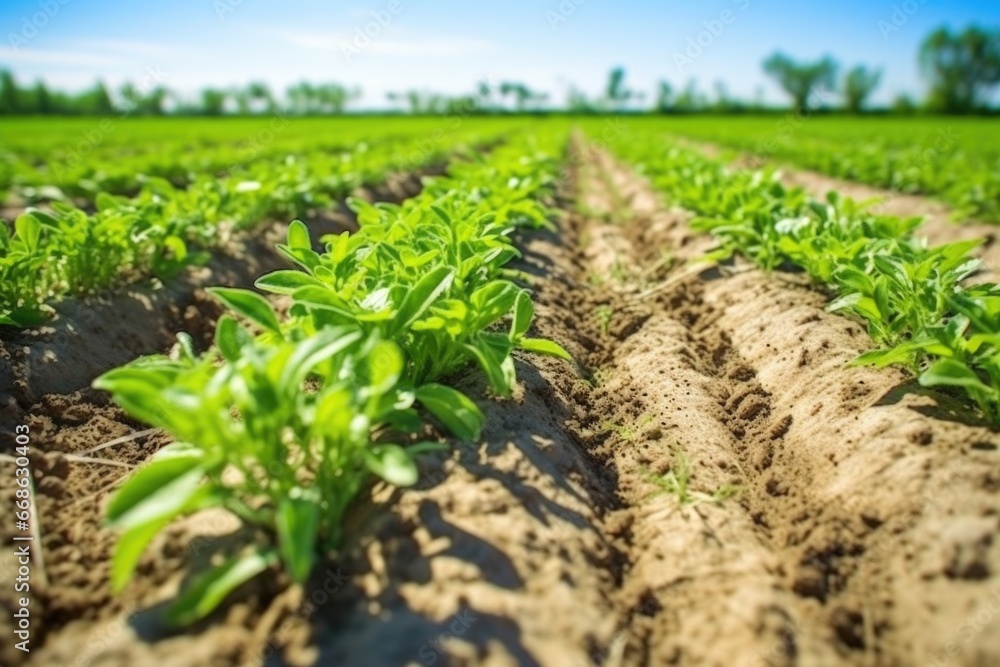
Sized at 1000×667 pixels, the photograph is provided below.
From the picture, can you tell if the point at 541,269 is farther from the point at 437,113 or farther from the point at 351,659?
the point at 437,113

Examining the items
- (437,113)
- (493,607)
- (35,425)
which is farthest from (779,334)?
(437,113)

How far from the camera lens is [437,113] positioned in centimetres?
7844

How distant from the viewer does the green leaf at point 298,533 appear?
153cm

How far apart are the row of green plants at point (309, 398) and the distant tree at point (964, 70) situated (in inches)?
3247

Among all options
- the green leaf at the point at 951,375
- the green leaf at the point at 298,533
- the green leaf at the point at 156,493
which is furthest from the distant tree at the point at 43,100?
the green leaf at the point at 951,375

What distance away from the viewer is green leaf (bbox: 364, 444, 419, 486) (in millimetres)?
1741

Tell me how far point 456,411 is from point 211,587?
36.8 inches

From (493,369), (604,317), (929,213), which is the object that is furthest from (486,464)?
(929,213)

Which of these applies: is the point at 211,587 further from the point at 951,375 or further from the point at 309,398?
the point at 951,375

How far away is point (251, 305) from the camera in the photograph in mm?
2400

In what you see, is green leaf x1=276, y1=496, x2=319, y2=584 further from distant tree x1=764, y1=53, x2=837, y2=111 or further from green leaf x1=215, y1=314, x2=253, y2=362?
distant tree x1=764, y1=53, x2=837, y2=111

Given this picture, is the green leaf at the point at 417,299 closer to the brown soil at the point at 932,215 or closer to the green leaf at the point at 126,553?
the green leaf at the point at 126,553

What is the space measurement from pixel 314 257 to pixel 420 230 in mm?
778

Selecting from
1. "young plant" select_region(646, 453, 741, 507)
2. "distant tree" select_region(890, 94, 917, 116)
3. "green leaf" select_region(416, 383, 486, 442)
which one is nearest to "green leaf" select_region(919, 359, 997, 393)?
"young plant" select_region(646, 453, 741, 507)
